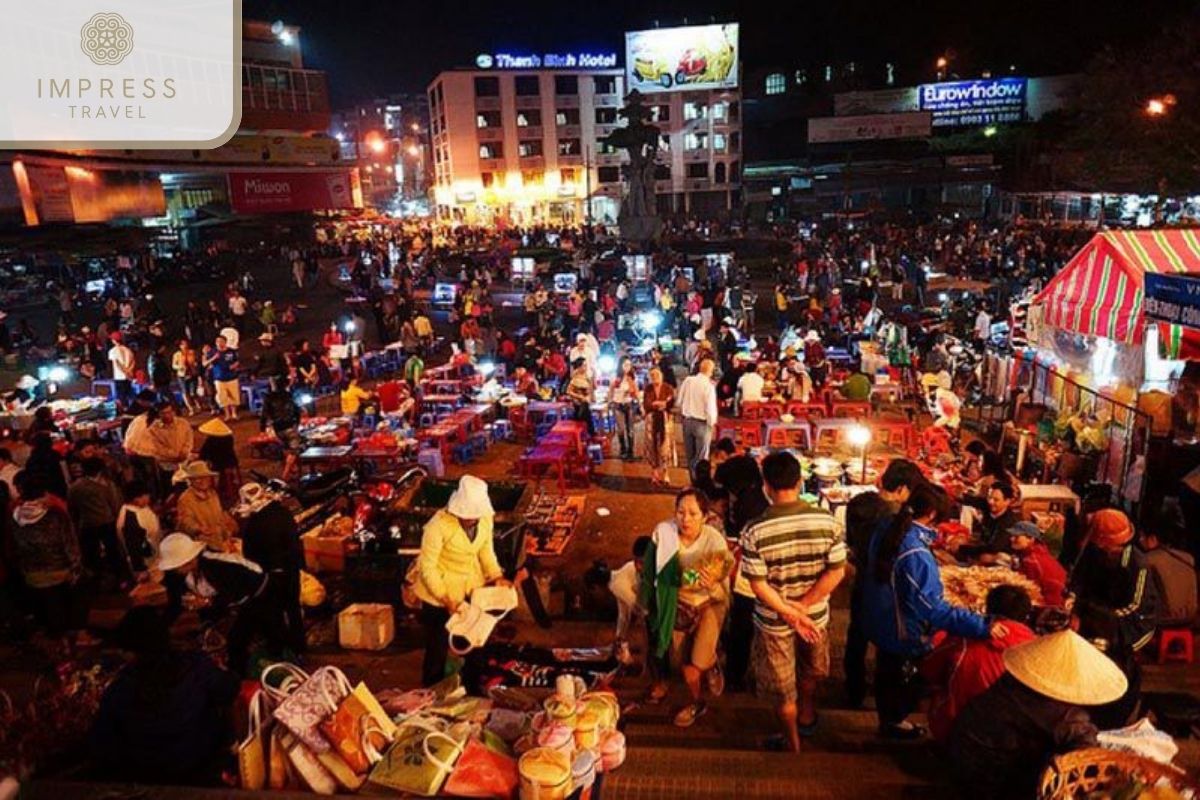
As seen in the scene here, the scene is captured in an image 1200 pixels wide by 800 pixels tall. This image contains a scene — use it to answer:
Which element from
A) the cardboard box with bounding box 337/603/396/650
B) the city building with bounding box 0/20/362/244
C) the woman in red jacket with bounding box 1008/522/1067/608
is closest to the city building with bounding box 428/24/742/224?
the city building with bounding box 0/20/362/244

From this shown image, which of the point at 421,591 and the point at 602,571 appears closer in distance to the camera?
the point at 421,591

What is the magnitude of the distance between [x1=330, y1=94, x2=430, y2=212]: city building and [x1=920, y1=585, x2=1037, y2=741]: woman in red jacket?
97.3m

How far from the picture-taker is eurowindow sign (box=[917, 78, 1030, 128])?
1964 inches

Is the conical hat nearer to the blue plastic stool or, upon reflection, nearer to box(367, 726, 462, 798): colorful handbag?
box(367, 726, 462, 798): colorful handbag

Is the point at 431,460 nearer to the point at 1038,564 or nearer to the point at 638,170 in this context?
the point at 1038,564

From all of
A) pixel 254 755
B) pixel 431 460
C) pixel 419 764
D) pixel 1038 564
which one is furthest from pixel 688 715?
pixel 431 460

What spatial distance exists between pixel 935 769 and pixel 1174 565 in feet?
11.0

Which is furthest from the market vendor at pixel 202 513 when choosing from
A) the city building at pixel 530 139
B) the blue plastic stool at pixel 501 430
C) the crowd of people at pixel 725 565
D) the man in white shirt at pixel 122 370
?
the city building at pixel 530 139

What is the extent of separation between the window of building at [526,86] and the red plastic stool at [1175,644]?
6518cm

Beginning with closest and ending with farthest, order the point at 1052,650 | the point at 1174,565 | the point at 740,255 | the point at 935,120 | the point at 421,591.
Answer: the point at 1052,650
the point at 421,591
the point at 1174,565
the point at 740,255
the point at 935,120

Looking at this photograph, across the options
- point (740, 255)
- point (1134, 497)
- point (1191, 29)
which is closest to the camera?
point (1134, 497)

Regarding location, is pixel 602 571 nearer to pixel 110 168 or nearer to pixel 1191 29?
pixel 110 168

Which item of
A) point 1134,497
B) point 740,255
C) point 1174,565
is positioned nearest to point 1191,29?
point 740,255

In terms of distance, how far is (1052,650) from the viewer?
352 cm
